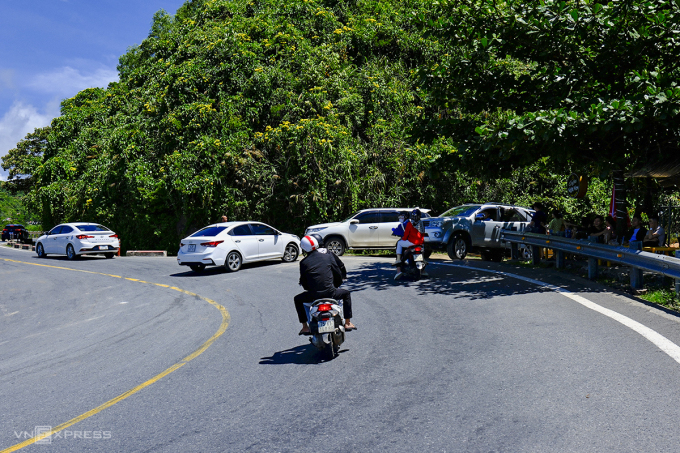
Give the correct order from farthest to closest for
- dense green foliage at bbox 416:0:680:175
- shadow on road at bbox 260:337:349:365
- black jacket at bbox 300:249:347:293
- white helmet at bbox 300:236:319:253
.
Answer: dense green foliage at bbox 416:0:680:175, white helmet at bbox 300:236:319:253, black jacket at bbox 300:249:347:293, shadow on road at bbox 260:337:349:365

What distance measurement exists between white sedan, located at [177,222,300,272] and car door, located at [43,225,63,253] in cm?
1052

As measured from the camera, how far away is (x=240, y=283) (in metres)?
14.7

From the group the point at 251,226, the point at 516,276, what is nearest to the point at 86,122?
the point at 251,226

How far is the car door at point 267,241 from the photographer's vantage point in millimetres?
18469

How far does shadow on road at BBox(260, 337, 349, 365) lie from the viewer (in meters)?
6.91

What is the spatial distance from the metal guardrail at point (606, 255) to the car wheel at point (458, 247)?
1.44 meters

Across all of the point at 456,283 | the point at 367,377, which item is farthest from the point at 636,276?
the point at 367,377

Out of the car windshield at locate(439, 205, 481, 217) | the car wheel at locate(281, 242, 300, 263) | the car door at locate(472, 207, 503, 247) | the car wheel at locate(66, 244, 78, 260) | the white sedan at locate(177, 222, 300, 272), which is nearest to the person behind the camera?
the white sedan at locate(177, 222, 300, 272)

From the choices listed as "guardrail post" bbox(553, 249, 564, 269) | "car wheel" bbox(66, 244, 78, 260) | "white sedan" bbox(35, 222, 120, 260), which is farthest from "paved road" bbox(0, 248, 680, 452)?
"car wheel" bbox(66, 244, 78, 260)

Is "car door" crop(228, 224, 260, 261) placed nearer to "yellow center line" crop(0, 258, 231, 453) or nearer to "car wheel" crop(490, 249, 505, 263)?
"yellow center line" crop(0, 258, 231, 453)

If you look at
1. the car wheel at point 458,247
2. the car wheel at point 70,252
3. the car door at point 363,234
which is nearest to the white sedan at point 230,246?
the car door at point 363,234

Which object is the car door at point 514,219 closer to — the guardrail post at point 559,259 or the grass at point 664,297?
the guardrail post at point 559,259

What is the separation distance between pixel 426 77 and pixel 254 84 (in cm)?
1569

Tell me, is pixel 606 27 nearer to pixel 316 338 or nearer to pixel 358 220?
pixel 316 338
